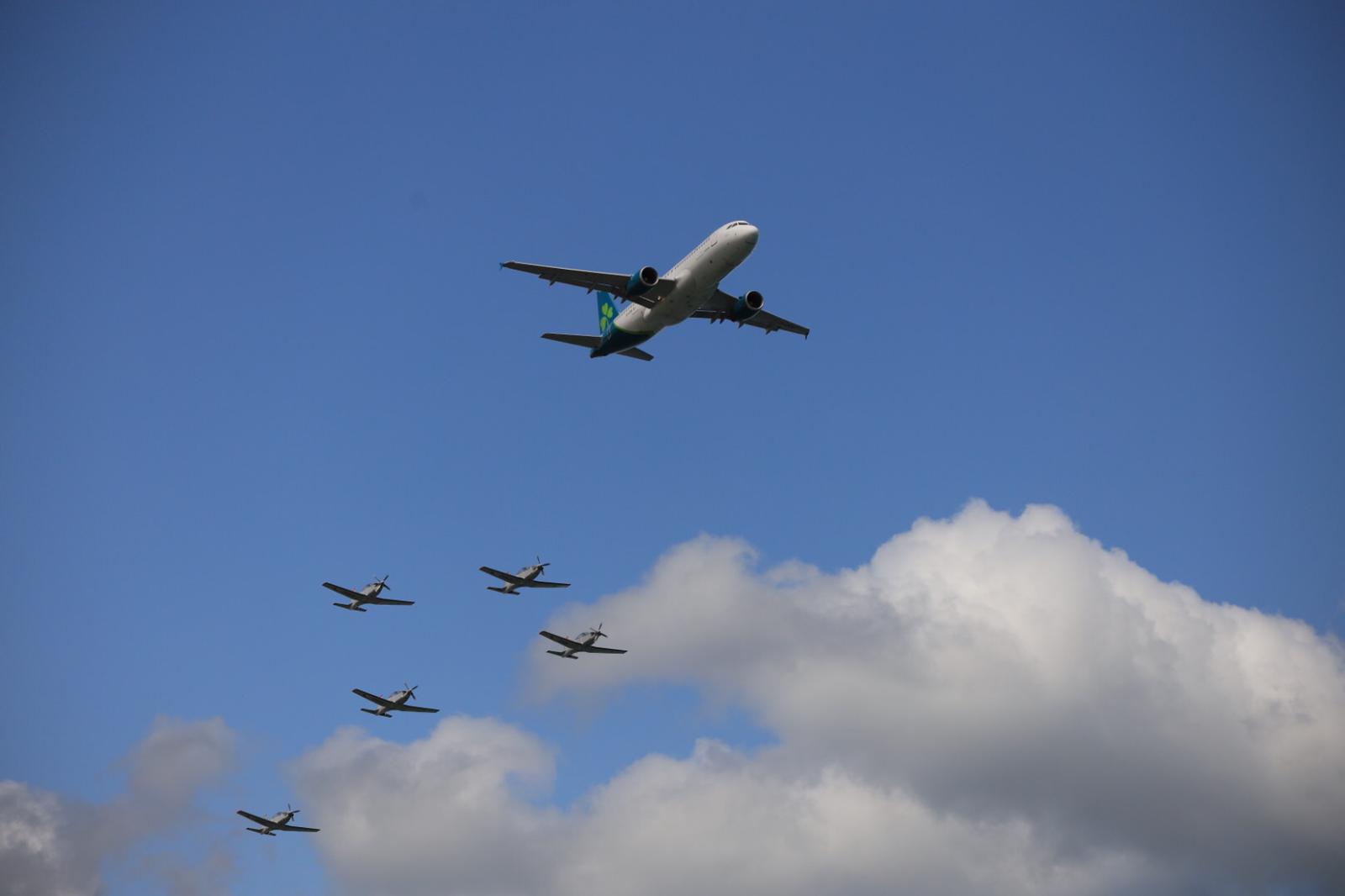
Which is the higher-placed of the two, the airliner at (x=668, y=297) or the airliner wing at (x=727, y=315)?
the airliner wing at (x=727, y=315)

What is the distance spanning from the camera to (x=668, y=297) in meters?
70.2

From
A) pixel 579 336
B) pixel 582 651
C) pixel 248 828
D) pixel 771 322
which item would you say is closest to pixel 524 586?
pixel 582 651

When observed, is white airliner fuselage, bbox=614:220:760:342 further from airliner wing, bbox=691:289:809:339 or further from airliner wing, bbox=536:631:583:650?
airliner wing, bbox=536:631:583:650

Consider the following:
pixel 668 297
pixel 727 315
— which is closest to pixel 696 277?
pixel 668 297

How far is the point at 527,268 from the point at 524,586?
1814 cm

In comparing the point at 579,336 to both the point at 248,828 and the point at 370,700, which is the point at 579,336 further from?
the point at 248,828

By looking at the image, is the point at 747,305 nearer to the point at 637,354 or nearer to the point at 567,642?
the point at 637,354

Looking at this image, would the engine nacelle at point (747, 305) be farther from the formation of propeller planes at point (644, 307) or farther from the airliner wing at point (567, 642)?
the airliner wing at point (567, 642)

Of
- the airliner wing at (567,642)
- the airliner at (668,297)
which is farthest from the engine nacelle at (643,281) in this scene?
the airliner wing at (567,642)

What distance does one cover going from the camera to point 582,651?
Result: 80312 mm

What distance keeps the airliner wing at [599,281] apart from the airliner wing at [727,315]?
Answer: 3609 mm

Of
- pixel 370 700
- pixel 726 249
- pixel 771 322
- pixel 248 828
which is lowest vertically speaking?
pixel 248 828

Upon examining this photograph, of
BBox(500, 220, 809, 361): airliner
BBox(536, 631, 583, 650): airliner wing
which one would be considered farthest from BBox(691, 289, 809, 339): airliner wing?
BBox(536, 631, 583, 650): airliner wing

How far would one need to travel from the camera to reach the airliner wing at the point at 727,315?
76625 mm
